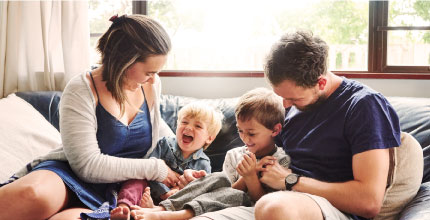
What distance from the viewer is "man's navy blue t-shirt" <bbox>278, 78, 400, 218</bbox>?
156cm

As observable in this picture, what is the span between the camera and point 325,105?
1.70 m

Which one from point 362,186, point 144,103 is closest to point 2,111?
point 144,103

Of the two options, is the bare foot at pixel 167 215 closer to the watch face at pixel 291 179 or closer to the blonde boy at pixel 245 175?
the blonde boy at pixel 245 175

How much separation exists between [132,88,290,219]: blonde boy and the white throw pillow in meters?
0.82

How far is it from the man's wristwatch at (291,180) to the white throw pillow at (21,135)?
1.31 meters

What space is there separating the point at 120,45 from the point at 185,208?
0.69 metres

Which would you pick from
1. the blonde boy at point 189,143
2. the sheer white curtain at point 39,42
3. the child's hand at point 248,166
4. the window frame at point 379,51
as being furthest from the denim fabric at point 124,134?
the window frame at point 379,51

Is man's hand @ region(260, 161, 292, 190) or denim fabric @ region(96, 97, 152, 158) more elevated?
denim fabric @ region(96, 97, 152, 158)


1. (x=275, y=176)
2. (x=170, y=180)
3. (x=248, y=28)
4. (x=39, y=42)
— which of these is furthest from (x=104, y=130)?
(x=248, y=28)

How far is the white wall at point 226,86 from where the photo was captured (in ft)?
8.82

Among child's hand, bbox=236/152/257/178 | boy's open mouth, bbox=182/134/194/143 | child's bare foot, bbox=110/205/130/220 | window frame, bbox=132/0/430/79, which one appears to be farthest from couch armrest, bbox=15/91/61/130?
window frame, bbox=132/0/430/79

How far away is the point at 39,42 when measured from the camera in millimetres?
3066

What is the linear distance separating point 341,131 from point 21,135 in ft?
5.31

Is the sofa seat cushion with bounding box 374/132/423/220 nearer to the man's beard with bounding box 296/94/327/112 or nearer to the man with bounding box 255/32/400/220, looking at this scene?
the man with bounding box 255/32/400/220
